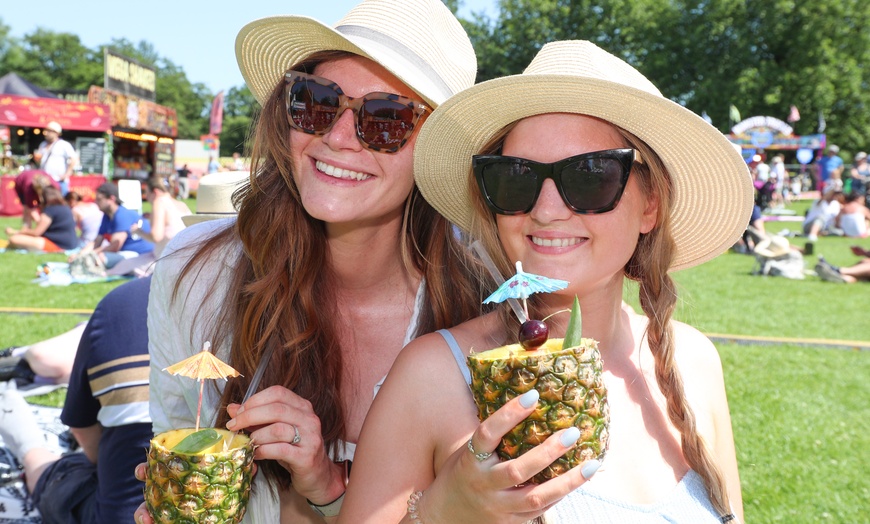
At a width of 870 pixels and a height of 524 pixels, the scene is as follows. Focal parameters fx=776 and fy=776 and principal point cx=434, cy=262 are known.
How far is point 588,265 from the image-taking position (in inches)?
82.9

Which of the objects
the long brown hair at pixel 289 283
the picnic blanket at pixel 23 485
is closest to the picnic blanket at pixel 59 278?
the picnic blanket at pixel 23 485

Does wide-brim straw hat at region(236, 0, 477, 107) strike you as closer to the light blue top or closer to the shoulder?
the light blue top

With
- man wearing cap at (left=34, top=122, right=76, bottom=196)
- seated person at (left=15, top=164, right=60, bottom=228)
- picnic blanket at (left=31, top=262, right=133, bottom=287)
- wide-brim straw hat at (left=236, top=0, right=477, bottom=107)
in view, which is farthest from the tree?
wide-brim straw hat at (left=236, top=0, right=477, bottom=107)

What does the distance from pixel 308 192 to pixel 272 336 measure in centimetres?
50

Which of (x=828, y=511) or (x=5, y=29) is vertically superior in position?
(x=5, y=29)

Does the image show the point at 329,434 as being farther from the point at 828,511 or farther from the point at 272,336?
the point at 828,511

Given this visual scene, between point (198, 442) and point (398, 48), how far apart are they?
59.8 inches

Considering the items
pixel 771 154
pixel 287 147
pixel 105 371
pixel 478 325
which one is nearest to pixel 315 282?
pixel 287 147

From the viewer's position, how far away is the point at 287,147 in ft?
9.06

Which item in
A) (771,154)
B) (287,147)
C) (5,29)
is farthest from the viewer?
(5,29)

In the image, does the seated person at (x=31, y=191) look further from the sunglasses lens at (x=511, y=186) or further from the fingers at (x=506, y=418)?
the fingers at (x=506, y=418)

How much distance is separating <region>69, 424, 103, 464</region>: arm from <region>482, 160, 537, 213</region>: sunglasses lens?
108 inches

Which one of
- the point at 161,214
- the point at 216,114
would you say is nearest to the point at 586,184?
the point at 161,214

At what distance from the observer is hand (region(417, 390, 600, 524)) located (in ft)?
4.92
